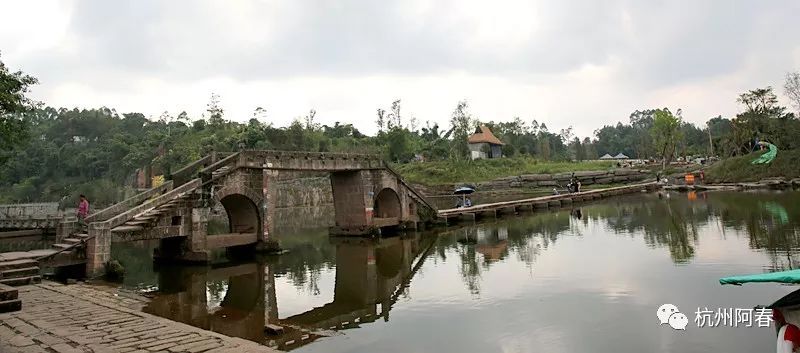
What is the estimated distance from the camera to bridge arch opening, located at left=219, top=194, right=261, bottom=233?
77.3ft

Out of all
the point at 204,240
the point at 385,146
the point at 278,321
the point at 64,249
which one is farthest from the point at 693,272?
the point at 385,146

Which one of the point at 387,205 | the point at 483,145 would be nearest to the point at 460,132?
the point at 483,145

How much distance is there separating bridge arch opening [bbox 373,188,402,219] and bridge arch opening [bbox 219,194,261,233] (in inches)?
360

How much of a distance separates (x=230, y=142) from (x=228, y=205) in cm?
3770

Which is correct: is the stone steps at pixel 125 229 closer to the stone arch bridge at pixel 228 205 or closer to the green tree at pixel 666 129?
the stone arch bridge at pixel 228 205

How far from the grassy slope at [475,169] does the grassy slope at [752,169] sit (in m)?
17.4

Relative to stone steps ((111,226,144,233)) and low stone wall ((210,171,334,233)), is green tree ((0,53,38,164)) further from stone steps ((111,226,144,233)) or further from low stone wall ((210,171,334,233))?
low stone wall ((210,171,334,233))

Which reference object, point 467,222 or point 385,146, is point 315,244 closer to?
point 467,222

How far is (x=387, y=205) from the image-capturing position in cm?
3156

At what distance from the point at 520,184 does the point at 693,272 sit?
5313 centimetres

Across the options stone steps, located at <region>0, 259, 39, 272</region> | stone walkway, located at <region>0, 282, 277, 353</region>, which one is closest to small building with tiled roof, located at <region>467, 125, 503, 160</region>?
stone steps, located at <region>0, 259, 39, 272</region>

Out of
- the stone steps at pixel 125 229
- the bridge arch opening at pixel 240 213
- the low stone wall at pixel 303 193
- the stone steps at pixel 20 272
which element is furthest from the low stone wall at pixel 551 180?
the stone steps at pixel 20 272

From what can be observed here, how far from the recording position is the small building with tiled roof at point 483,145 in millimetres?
78688

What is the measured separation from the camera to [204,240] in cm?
2036
